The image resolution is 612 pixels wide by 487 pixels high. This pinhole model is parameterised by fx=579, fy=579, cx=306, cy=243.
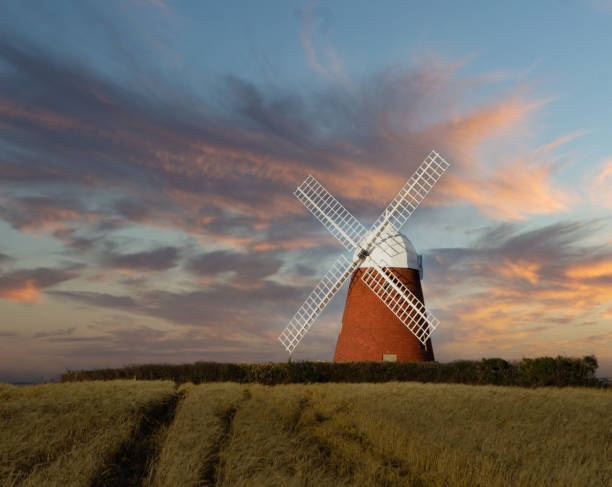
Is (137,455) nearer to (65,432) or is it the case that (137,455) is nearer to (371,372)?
(65,432)

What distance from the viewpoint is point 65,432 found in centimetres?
1218

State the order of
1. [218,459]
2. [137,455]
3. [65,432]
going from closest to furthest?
1. [218,459]
2. [137,455]
3. [65,432]

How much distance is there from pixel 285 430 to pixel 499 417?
6508 millimetres

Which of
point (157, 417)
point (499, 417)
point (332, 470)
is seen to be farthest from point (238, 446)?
point (499, 417)

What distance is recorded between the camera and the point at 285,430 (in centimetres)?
1393

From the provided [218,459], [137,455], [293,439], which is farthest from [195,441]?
[293,439]

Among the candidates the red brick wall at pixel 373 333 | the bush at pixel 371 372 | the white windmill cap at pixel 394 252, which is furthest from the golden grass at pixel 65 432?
the white windmill cap at pixel 394 252

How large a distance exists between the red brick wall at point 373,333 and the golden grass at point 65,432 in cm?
1146

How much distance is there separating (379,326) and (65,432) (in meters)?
16.6

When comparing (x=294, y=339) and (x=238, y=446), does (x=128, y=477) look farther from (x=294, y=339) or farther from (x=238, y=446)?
(x=294, y=339)

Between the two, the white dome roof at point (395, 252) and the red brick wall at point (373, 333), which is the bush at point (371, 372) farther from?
the white dome roof at point (395, 252)

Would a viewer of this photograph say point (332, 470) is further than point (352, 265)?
No

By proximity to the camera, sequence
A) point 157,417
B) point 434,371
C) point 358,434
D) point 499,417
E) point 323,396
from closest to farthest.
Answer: point 358,434 → point 157,417 → point 499,417 → point 323,396 → point 434,371

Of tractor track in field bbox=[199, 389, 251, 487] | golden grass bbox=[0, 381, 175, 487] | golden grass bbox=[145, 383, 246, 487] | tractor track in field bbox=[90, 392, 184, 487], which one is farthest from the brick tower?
tractor track in field bbox=[90, 392, 184, 487]
